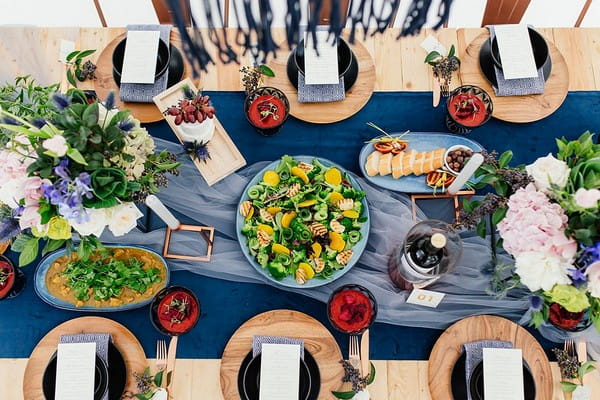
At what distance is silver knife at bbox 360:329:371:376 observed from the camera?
4.97ft

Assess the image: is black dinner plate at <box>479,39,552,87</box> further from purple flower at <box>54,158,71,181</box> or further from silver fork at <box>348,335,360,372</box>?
purple flower at <box>54,158,71,181</box>

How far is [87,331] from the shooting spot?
5.02 ft

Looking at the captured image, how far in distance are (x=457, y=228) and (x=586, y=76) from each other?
901 millimetres

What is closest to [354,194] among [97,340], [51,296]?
[97,340]

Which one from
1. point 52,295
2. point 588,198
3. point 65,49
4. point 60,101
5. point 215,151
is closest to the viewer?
point 588,198

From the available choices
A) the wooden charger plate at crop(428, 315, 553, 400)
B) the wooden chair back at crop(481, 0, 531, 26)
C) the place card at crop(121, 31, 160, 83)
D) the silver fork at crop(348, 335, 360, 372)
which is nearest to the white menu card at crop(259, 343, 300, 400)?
the silver fork at crop(348, 335, 360, 372)

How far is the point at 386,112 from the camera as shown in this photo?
181 cm

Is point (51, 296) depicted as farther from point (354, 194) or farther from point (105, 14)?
point (105, 14)

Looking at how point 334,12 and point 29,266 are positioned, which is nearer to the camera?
point 334,12

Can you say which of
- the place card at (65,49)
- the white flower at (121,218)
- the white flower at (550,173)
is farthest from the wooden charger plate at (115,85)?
the white flower at (550,173)

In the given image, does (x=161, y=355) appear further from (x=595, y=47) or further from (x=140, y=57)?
(x=595, y=47)

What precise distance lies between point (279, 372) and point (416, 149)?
87 centimetres

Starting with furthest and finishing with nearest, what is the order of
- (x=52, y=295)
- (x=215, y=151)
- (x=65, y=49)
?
(x=65, y=49), (x=215, y=151), (x=52, y=295)

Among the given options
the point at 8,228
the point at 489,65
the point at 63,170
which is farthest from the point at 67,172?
the point at 489,65
